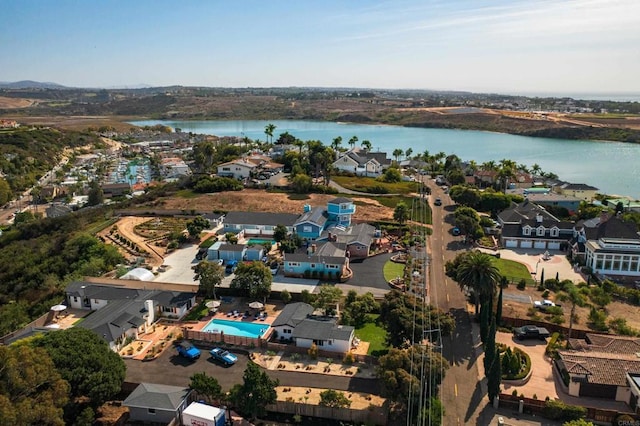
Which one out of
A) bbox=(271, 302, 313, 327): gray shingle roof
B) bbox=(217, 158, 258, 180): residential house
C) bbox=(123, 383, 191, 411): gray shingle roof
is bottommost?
bbox=(123, 383, 191, 411): gray shingle roof

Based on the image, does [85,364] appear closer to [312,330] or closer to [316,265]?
[312,330]

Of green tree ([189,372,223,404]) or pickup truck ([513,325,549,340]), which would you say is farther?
pickup truck ([513,325,549,340])

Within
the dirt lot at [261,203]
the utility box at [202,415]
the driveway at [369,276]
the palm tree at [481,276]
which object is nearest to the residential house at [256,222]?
the dirt lot at [261,203]

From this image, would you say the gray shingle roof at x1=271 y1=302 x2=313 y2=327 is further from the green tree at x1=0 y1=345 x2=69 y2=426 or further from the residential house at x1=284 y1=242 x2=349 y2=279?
the green tree at x1=0 y1=345 x2=69 y2=426

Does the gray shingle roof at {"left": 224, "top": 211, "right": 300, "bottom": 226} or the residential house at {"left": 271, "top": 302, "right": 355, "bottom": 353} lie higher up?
the gray shingle roof at {"left": 224, "top": 211, "right": 300, "bottom": 226}

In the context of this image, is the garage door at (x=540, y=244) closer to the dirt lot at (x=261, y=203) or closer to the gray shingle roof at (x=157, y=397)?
the dirt lot at (x=261, y=203)

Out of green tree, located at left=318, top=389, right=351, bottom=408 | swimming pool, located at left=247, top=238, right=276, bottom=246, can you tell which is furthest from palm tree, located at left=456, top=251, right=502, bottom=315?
swimming pool, located at left=247, top=238, right=276, bottom=246

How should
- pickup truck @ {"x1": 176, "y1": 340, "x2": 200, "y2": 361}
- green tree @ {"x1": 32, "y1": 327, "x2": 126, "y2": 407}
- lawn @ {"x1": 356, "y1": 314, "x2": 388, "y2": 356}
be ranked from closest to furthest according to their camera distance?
green tree @ {"x1": 32, "y1": 327, "x2": 126, "y2": 407}, pickup truck @ {"x1": 176, "y1": 340, "x2": 200, "y2": 361}, lawn @ {"x1": 356, "y1": 314, "x2": 388, "y2": 356}
